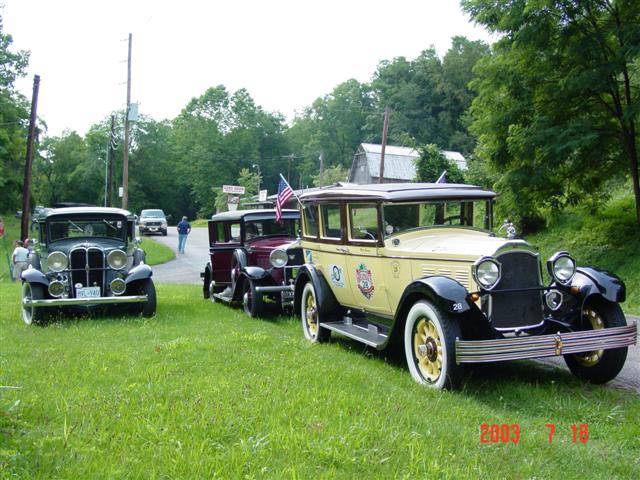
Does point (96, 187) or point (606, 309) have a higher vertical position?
point (96, 187)

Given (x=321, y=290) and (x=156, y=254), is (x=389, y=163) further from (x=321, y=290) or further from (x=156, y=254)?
(x=321, y=290)

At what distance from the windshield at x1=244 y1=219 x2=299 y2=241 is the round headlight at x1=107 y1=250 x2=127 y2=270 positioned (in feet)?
7.77

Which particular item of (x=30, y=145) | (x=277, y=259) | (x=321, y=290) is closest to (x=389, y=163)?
(x=30, y=145)

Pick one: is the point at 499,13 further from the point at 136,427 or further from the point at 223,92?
the point at 223,92

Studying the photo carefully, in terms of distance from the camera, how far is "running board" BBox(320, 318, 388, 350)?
682 centimetres

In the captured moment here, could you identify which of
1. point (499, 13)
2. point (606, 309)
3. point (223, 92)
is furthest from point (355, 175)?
point (606, 309)

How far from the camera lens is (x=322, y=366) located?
6.32m

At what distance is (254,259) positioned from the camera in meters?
11.6

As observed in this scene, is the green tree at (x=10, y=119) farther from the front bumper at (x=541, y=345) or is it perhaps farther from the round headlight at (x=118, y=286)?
the front bumper at (x=541, y=345)

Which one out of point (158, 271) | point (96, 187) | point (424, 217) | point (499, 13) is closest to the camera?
point (424, 217)

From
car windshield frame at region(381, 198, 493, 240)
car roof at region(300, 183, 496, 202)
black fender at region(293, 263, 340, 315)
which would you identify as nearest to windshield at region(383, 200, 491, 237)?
car windshield frame at region(381, 198, 493, 240)

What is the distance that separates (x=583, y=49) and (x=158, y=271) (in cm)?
1659

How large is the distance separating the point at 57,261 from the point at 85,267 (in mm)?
456

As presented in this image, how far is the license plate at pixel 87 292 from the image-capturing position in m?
10.4
